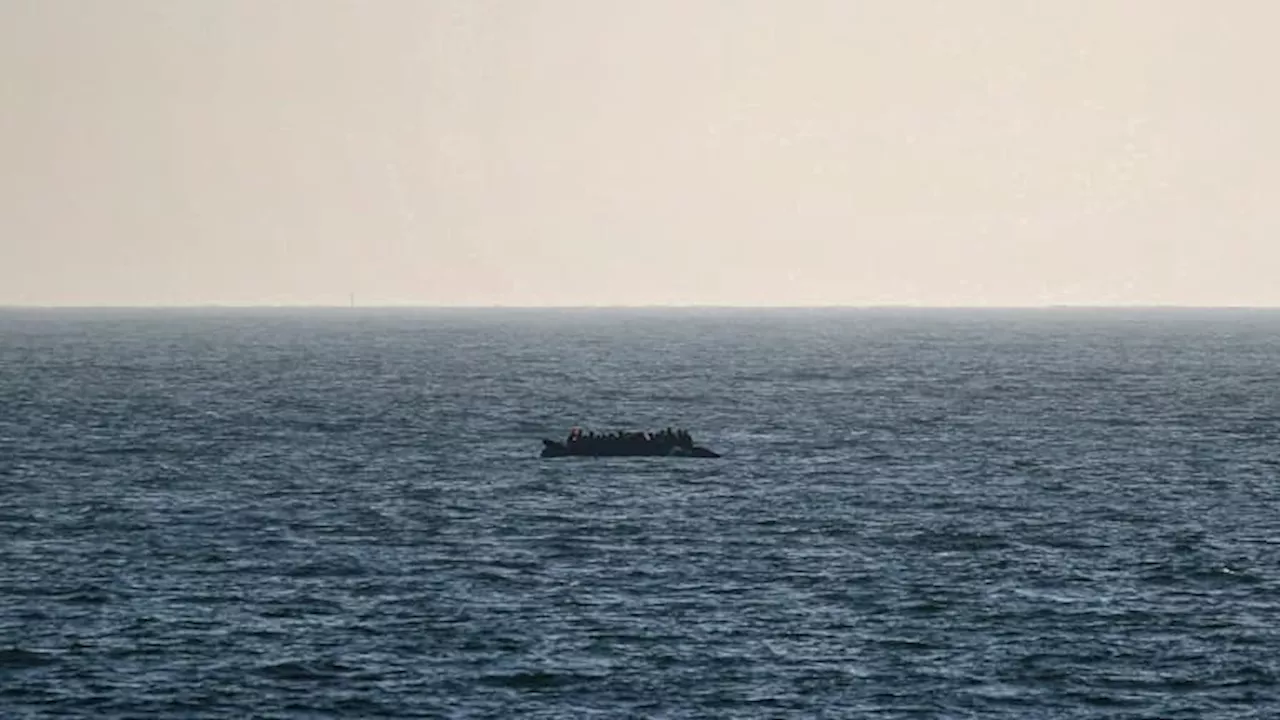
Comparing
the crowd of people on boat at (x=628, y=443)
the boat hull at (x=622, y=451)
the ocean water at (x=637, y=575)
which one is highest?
the crowd of people on boat at (x=628, y=443)

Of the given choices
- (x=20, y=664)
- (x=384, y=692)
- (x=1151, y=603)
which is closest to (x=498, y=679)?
(x=384, y=692)

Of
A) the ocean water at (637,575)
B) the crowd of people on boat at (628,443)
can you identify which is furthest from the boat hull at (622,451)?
the ocean water at (637,575)

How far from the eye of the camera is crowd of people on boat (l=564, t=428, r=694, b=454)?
11388 centimetres

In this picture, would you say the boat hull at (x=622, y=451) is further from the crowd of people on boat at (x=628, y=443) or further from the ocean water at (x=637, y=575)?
the ocean water at (x=637, y=575)

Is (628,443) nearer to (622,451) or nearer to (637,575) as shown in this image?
(622,451)

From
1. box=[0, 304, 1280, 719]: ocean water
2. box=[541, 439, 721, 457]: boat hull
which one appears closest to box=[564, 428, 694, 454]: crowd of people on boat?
box=[541, 439, 721, 457]: boat hull

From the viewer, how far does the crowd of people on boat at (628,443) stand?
114 m

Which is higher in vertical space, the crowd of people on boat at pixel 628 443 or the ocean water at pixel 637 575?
the crowd of people on boat at pixel 628 443

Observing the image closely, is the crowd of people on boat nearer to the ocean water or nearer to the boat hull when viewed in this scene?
the boat hull

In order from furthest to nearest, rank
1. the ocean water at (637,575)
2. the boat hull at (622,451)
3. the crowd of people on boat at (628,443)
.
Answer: the crowd of people on boat at (628,443), the boat hull at (622,451), the ocean water at (637,575)

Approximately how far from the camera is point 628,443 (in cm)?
11450

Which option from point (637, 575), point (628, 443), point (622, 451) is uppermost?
point (628, 443)

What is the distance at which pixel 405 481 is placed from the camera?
338 ft

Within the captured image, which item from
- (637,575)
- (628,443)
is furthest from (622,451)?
(637,575)
